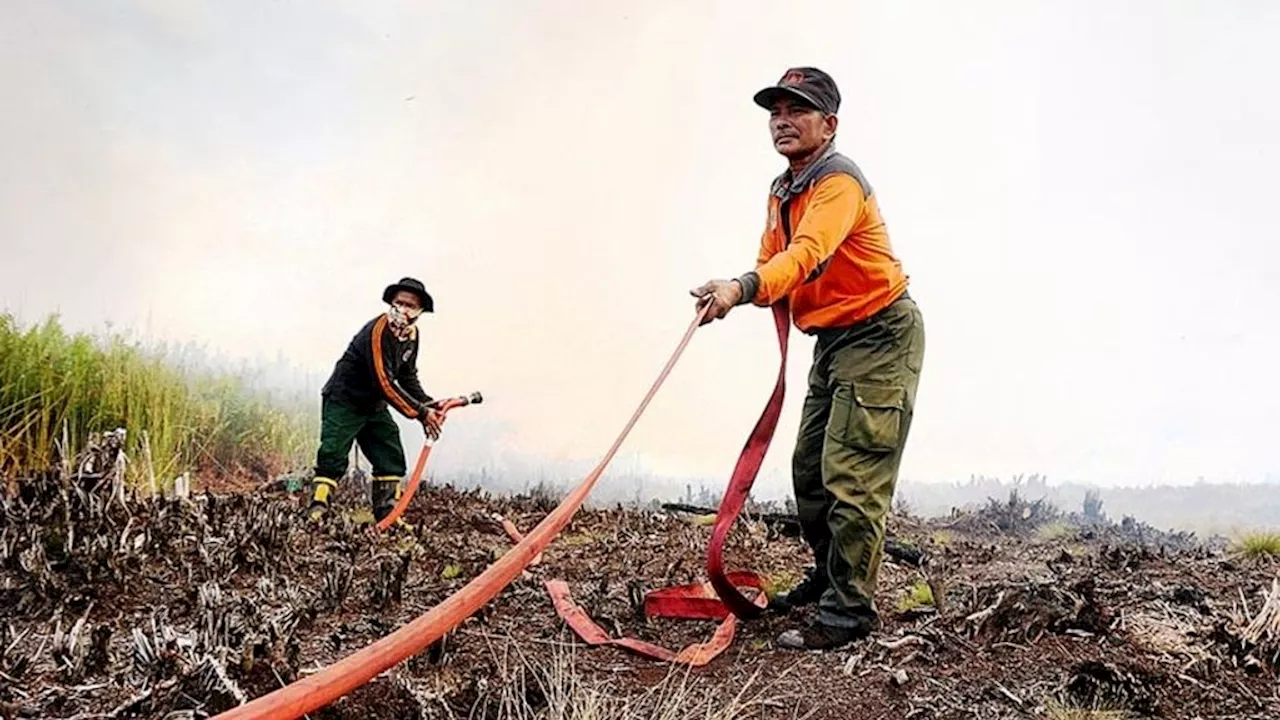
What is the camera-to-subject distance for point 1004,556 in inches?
→ 286

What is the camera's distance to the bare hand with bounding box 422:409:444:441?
7.45 meters

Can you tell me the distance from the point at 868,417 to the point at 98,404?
5.14 meters

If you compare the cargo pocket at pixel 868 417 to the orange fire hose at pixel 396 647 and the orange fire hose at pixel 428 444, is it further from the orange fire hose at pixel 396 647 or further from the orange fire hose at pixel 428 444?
the orange fire hose at pixel 428 444

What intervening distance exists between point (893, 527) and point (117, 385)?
5.65m

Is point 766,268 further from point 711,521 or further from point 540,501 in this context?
point 540,501

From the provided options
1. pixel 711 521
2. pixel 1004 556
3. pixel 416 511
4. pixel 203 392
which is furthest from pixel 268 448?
pixel 1004 556

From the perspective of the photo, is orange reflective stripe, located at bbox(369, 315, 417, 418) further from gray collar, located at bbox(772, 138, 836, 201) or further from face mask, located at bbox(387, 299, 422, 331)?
gray collar, located at bbox(772, 138, 836, 201)

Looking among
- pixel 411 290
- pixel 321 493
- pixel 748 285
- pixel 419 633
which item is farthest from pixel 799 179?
pixel 321 493

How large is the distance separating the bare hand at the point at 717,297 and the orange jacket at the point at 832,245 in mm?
300

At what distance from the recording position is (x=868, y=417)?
3.95 meters

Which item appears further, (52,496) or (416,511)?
(416,511)

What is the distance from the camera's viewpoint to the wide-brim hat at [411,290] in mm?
7238

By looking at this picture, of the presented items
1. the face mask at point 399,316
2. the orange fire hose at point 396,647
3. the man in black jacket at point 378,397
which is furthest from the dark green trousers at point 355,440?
the orange fire hose at point 396,647

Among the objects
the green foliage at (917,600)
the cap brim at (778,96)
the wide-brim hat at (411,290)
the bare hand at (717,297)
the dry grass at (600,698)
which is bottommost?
the dry grass at (600,698)
